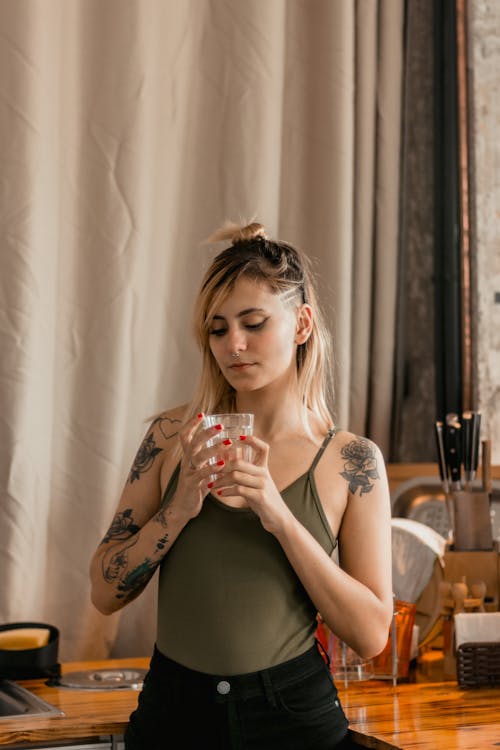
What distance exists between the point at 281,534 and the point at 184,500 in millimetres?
149

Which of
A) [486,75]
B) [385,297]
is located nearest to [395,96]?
[486,75]

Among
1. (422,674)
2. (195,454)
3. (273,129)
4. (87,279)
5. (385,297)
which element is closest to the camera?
(195,454)

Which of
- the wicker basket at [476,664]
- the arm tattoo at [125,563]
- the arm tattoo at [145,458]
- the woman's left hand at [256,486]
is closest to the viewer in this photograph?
the woman's left hand at [256,486]

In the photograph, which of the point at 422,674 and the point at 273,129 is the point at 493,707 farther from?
the point at 273,129

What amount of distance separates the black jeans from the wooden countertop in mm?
120

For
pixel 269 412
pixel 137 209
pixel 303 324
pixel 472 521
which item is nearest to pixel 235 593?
pixel 269 412

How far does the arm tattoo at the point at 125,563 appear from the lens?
1.61 metres

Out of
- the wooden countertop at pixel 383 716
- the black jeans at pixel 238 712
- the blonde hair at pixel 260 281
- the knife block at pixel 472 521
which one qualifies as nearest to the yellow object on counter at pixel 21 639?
the wooden countertop at pixel 383 716

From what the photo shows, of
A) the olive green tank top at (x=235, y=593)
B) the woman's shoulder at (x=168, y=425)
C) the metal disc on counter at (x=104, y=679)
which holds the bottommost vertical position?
the metal disc on counter at (x=104, y=679)

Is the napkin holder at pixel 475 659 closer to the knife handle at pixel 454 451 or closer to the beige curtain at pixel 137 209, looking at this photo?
the knife handle at pixel 454 451

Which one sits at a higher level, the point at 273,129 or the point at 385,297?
the point at 273,129

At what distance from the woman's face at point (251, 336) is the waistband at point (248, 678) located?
420mm

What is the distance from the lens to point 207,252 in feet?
7.98

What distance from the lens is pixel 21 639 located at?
204 centimetres
